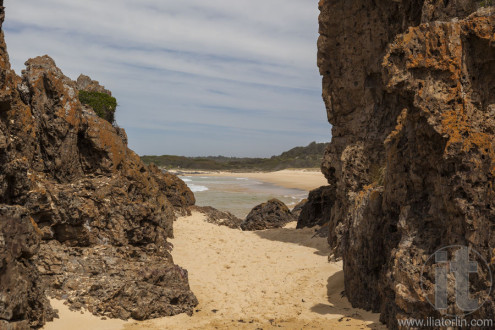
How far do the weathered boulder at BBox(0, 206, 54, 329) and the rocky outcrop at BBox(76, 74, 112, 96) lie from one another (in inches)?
462

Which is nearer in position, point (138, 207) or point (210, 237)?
point (138, 207)

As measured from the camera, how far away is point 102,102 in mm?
15000

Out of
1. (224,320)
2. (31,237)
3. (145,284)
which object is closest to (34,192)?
(31,237)

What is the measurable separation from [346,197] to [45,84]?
24.7ft

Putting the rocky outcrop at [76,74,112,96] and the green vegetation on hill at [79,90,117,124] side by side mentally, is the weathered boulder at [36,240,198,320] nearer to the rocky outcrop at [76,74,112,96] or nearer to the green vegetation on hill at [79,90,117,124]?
the green vegetation on hill at [79,90,117,124]

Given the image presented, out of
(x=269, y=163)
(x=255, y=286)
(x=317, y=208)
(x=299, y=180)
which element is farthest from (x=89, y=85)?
(x=269, y=163)

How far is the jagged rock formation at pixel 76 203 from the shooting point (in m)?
6.04

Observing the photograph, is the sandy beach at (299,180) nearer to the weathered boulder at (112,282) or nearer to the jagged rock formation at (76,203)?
the jagged rock formation at (76,203)

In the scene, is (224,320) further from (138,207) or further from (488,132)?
(488,132)

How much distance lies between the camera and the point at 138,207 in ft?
29.5

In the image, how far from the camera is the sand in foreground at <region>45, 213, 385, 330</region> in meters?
6.56
